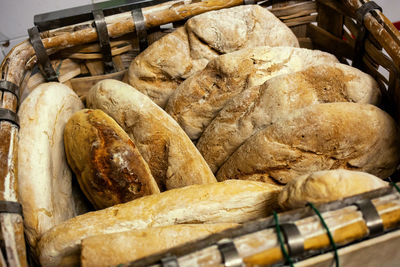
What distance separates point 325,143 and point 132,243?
0.58 meters

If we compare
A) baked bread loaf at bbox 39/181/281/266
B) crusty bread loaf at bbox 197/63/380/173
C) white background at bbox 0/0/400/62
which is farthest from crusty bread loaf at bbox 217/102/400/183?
white background at bbox 0/0/400/62

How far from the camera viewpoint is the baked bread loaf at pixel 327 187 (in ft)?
2.23

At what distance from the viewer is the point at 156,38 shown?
4.95 feet

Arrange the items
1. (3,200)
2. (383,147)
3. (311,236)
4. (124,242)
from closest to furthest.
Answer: (311,236)
(124,242)
(3,200)
(383,147)

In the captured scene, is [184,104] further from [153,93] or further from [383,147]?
[383,147]

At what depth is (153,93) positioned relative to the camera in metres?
1.40

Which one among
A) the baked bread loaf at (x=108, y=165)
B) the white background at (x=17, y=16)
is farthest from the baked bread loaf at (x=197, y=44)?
the white background at (x=17, y=16)

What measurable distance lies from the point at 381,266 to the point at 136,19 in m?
1.21

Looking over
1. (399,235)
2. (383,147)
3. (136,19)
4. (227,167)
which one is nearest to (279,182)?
(227,167)

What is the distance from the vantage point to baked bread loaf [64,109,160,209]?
917 mm

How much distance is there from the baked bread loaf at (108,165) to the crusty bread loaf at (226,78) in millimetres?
329

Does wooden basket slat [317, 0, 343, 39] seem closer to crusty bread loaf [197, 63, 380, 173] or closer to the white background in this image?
crusty bread loaf [197, 63, 380, 173]

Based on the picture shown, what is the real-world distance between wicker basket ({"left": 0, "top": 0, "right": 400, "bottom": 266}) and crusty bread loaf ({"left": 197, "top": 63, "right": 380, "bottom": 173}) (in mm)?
140

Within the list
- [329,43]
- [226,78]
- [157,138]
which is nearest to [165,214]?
[157,138]
